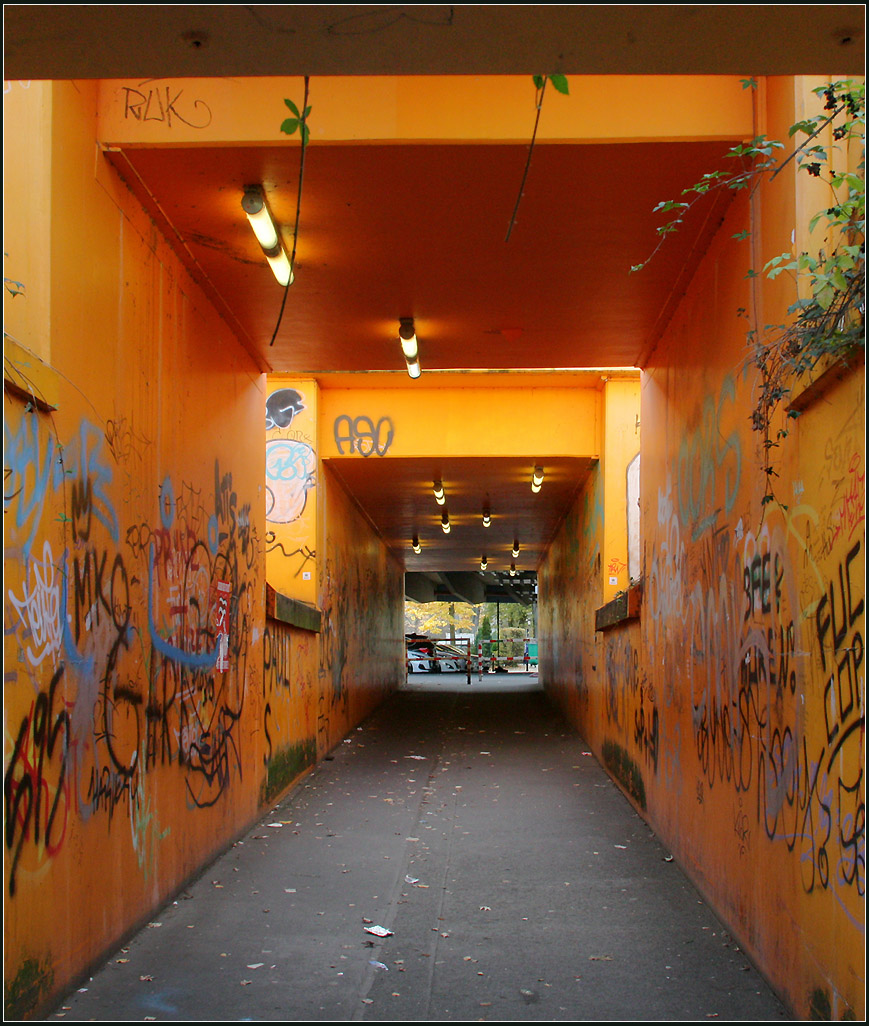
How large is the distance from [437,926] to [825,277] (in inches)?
172

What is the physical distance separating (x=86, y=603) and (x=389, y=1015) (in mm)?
2551

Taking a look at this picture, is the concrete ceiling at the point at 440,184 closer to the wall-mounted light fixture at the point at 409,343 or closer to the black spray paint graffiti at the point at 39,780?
the wall-mounted light fixture at the point at 409,343

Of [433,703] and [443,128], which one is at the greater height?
[443,128]

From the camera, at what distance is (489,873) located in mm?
7215

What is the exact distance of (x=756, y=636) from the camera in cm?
527

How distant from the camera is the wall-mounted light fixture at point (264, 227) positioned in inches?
230

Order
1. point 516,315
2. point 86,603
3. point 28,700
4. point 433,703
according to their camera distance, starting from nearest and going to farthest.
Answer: point 28,700, point 86,603, point 516,315, point 433,703

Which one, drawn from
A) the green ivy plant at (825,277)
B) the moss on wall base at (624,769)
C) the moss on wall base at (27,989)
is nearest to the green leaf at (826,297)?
the green ivy plant at (825,277)

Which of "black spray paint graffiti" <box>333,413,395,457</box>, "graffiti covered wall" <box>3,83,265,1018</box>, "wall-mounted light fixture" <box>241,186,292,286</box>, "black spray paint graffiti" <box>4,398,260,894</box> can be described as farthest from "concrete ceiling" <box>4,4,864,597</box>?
"black spray paint graffiti" <box>333,413,395,457</box>

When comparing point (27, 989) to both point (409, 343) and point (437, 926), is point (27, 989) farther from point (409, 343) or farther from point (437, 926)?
point (409, 343)

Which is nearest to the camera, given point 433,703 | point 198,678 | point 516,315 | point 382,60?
point 382,60

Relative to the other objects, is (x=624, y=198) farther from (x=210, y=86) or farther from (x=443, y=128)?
(x=210, y=86)

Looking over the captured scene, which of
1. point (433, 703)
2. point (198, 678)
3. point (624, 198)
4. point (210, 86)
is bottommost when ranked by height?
point (433, 703)

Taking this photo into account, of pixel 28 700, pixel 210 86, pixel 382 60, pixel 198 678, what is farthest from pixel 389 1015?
pixel 210 86
